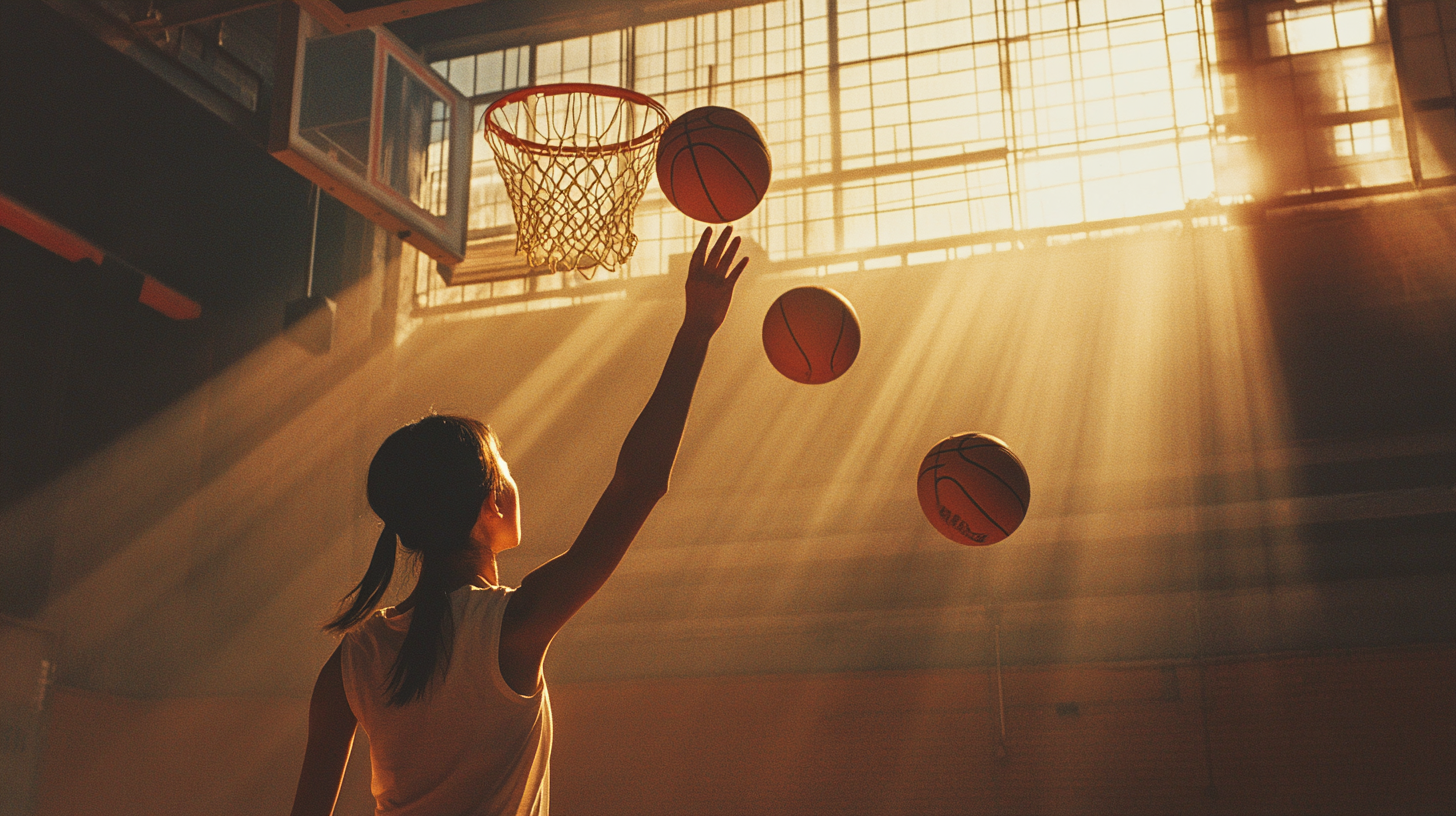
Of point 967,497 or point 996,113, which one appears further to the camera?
point 996,113

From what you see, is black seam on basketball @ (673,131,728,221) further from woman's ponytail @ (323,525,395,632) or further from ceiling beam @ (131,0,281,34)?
ceiling beam @ (131,0,281,34)

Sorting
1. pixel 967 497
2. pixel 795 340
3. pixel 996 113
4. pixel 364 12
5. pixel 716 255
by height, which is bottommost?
pixel 967 497

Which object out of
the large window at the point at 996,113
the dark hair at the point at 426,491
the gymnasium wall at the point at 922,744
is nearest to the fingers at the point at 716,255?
the dark hair at the point at 426,491

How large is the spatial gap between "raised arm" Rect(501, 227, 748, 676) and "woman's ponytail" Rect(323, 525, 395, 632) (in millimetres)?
204

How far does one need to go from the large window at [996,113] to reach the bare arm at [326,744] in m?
6.06

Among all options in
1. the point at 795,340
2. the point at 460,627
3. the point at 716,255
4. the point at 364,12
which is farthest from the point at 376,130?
the point at 460,627

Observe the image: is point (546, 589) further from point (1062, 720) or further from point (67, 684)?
point (67, 684)

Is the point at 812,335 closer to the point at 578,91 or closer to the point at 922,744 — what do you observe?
the point at 578,91

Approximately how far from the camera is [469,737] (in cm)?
118

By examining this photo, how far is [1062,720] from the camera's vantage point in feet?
22.5

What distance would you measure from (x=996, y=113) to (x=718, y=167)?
495cm

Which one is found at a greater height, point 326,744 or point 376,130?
point 376,130

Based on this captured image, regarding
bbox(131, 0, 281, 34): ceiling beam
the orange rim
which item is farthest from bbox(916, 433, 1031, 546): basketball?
bbox(131, 0, 281, 34): ceiling beam

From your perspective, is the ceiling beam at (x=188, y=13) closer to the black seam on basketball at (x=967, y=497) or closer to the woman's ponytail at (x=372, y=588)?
the black seam on basketball at (x=967, y=497)
